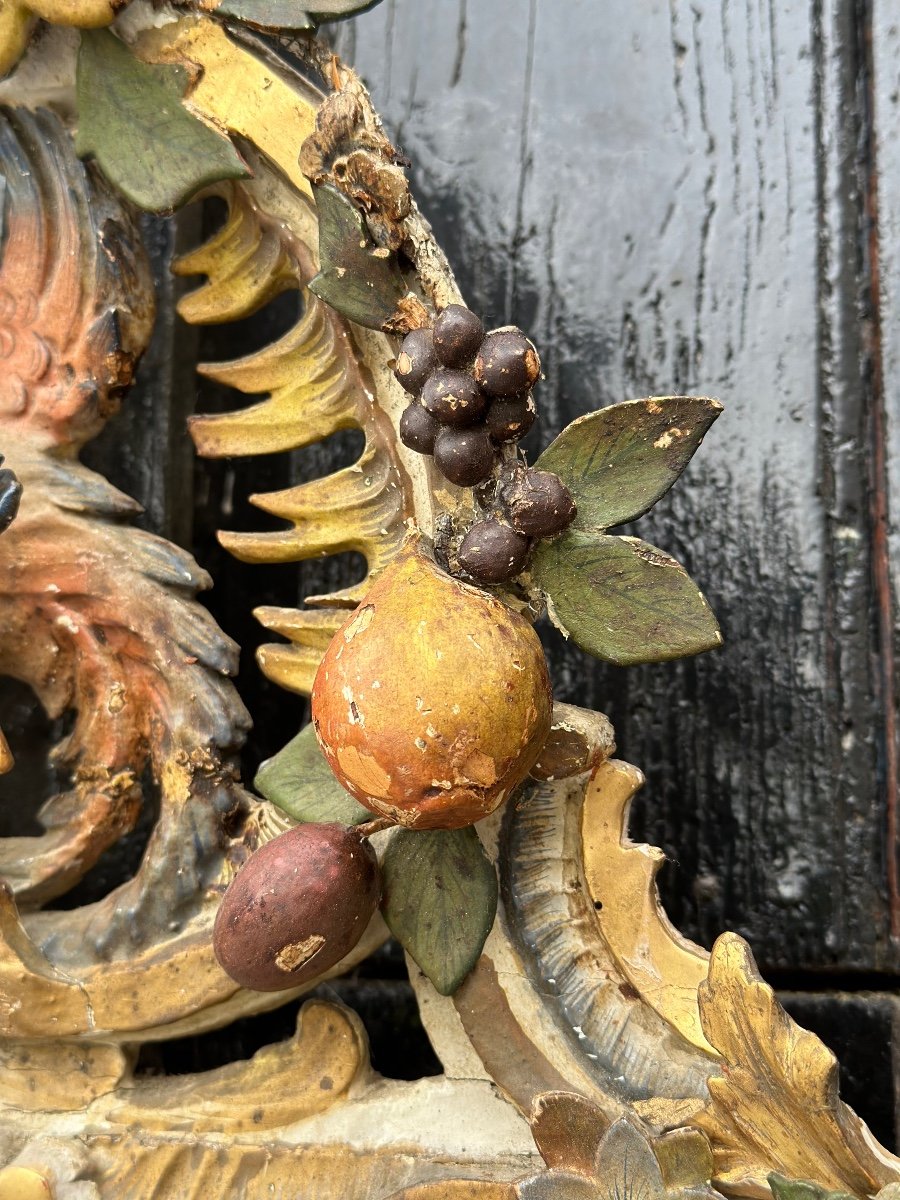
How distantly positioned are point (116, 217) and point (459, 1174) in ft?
2.05

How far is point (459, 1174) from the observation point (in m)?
0.56

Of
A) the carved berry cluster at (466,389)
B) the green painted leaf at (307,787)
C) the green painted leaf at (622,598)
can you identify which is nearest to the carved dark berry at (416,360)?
the carved berry cluster at (466,389)

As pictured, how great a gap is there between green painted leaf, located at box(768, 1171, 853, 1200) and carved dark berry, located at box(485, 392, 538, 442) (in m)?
0.36

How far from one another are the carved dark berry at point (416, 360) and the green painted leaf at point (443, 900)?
0.24 meters

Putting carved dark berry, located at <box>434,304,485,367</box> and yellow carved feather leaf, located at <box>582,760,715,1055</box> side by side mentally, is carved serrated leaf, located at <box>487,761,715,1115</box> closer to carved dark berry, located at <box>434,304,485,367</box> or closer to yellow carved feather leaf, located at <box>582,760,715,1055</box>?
yellow carved feather leaf, located at <box>582,760,715,1055</box>

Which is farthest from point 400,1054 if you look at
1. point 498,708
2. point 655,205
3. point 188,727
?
point 655,205

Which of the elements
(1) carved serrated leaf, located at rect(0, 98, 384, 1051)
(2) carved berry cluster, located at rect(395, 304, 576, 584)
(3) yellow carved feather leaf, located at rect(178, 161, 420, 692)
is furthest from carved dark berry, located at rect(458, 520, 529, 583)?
(1) carved serrated leaf, located at rect(0, 98, 384, 1051)

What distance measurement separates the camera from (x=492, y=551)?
510 millimetres

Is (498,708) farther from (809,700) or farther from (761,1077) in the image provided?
(809,700)

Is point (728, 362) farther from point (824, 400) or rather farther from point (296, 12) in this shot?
point (296, 12)

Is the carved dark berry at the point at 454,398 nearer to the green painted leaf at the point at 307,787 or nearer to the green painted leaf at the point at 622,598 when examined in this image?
the green painted leaf at the point at 622,598

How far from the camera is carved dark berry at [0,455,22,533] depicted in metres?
0.61

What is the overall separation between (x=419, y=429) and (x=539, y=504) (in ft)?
0.24

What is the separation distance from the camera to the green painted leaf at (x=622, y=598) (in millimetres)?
504
